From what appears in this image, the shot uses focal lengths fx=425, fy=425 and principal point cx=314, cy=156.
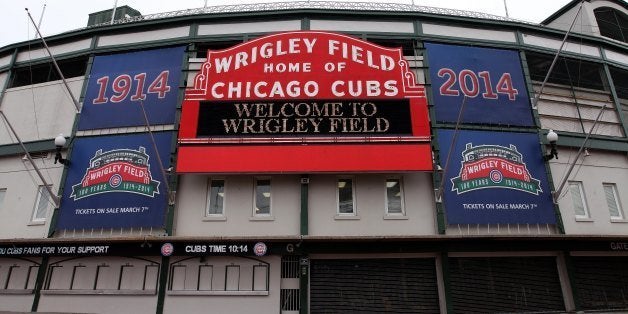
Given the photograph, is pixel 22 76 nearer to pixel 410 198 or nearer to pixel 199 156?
pixel 199 156

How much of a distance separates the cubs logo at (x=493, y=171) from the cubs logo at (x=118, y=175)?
12290mm

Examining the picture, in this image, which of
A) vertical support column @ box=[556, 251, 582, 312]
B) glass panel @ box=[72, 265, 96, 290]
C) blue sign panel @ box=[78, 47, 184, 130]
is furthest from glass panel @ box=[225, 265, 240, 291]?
vertical support column @ box=[556, 251, 582, 312]

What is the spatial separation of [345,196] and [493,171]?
19.9 ft

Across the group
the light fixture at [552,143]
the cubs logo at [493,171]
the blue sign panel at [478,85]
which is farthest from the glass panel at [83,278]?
the light fixture at [552,143]

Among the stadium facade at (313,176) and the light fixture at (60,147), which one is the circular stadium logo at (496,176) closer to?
the stadium facade at (313,176)

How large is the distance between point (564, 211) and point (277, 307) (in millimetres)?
12269

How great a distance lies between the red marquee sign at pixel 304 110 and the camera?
16.4 metres

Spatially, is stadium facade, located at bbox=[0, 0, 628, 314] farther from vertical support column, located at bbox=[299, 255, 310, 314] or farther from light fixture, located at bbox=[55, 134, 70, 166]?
light fixture, located at bbox=[55, 134, 70, 166]

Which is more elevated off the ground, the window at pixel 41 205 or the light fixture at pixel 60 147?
the light fixture at pixel 60 147

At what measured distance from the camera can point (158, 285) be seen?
15789 millimetres

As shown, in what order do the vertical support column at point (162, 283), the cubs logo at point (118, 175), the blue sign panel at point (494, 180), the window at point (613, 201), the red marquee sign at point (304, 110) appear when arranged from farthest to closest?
the window at point (613, 201), the cubs logo at point (118, 175), the blue sign panel at point (494, 180), the red marquee sign at point (304, 110), the vertical support column at point (162, 283)

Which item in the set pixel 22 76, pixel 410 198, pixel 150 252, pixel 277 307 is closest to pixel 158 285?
pixel 150 252

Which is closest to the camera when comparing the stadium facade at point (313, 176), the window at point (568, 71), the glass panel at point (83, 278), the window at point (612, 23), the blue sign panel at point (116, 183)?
the stadium facade at point (313, 176)

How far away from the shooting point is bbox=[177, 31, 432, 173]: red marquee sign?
16.4 metres
